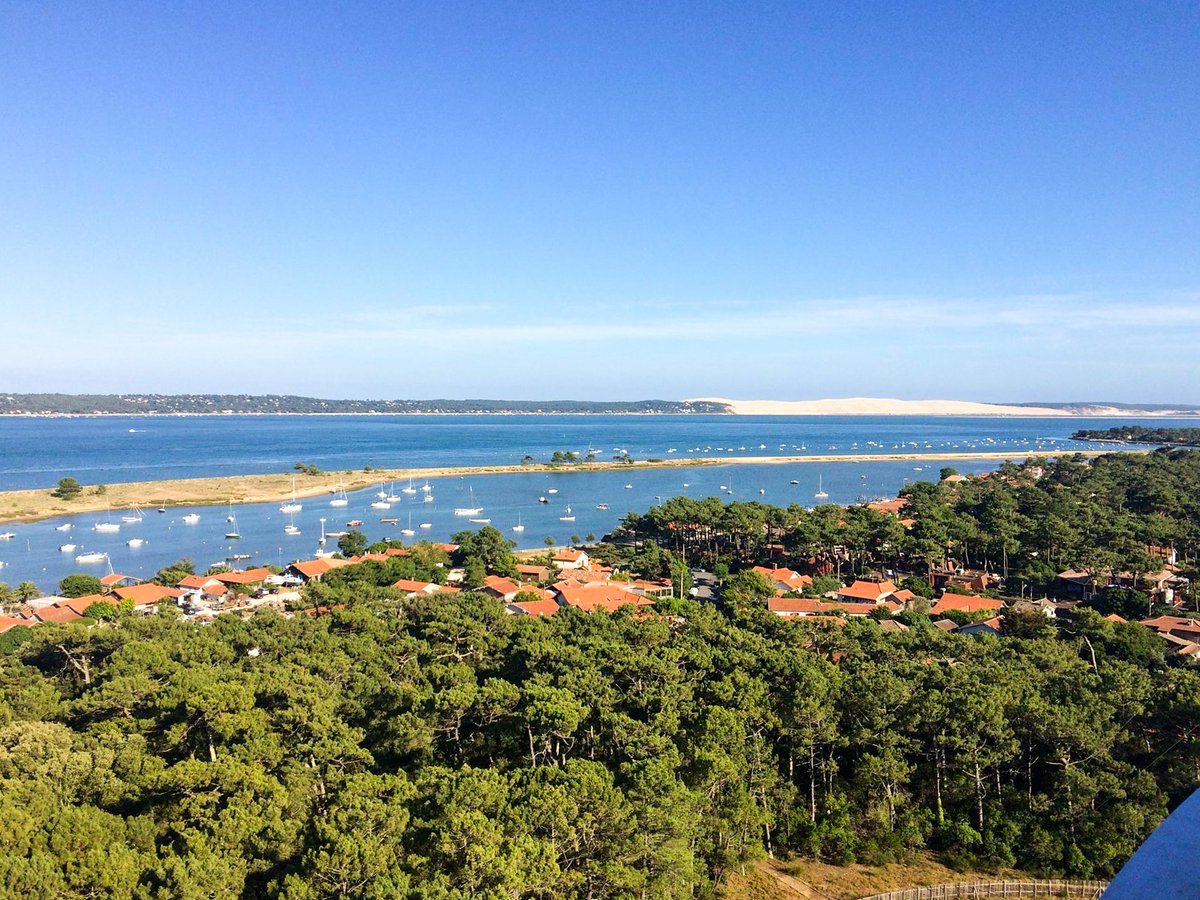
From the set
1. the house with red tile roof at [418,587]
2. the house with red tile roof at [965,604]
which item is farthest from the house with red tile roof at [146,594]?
the house with red tile roof at [965,604]

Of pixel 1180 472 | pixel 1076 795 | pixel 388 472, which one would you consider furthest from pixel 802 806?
pixel 388 472

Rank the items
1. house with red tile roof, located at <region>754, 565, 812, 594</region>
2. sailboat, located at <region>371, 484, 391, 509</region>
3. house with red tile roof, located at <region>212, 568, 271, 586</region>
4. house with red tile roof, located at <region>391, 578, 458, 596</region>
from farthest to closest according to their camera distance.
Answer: sailboat, located at <region>371, 484, 391, 509</region> < house with red tile roof, located at <region>212, 568, 271, 586</region> < house with red tile roof, located at <region>754, 565, 812, 594</region> < house with red tile roof, located at <region>391, 578, 458, 596</region>

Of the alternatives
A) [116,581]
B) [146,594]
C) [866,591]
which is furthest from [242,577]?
[866,591]

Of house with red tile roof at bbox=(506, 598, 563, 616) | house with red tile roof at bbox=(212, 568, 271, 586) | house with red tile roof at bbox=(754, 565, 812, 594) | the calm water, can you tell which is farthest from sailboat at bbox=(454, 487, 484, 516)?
house with red tile roof at bbox=(506, 598, 563, 616)

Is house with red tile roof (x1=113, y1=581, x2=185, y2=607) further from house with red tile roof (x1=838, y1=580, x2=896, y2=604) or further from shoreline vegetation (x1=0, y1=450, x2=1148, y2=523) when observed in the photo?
shoreline vegetation (x1=0, y1=450, x2=1148, y2=523)

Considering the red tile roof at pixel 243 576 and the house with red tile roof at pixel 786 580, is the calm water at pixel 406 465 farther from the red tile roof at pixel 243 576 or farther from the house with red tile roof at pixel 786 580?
the house with red tile roof at pixel 786 580

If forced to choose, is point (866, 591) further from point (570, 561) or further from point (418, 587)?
point (418, 587)
